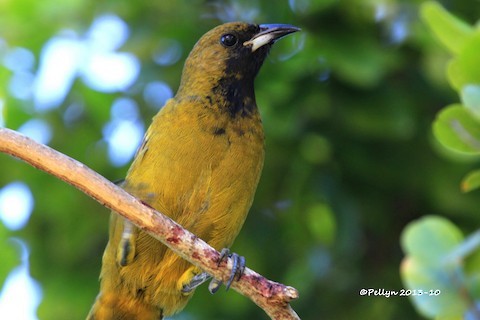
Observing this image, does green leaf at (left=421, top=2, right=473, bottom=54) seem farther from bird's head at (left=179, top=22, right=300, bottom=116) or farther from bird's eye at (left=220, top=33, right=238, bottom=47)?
bird's eye at (left=220, top=33, right=238, bottom=47)

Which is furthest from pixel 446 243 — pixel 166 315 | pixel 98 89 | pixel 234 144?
pixel 98 89

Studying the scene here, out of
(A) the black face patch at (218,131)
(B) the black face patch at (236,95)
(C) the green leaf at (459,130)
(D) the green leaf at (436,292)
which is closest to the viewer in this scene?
(D) the green leaf at (436,292)

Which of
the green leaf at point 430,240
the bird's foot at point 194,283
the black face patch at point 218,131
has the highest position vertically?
the black face patch at point 218,131

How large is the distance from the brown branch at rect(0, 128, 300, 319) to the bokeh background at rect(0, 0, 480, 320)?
53.8 inches

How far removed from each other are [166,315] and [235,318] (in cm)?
72

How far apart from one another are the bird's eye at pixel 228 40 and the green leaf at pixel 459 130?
7.79 ft

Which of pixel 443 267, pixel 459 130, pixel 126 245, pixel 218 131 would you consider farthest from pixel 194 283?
pixel 443 267

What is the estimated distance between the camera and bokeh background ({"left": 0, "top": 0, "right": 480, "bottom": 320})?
4215mm

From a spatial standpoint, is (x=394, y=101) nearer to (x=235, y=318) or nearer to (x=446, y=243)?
(x=235, y=318)

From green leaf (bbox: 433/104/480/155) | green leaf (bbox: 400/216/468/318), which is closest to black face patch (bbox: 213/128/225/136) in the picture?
green leaf (bbox: 433/104/480/155)

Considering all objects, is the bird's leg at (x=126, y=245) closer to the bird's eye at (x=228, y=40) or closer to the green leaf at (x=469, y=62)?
the bird's eye at (x=228, y=40)

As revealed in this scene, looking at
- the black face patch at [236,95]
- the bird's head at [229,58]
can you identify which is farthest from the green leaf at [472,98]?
the bird's head at [229,58]

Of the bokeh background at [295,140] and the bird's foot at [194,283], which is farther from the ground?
the bokeh background at [295,140]

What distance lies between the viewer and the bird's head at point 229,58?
4121 mm
